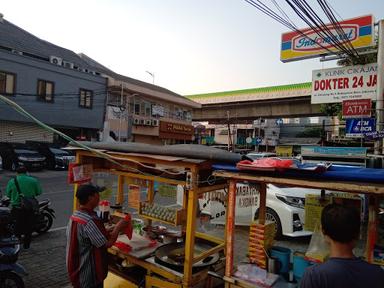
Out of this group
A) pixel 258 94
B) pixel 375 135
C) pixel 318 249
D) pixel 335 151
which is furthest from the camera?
pixel 258 94

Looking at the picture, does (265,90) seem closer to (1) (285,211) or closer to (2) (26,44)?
(2) (26,44)

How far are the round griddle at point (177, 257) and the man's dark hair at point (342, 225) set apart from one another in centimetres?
251

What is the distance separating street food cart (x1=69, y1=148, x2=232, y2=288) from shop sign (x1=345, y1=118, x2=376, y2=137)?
25.1ft

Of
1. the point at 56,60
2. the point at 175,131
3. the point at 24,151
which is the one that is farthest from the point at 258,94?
the point at 24,151

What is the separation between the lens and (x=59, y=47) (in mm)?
32188

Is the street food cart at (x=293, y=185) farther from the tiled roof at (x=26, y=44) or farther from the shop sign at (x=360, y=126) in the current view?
the tiled roof at (x=26, y=44)

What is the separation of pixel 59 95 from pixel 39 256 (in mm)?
21954

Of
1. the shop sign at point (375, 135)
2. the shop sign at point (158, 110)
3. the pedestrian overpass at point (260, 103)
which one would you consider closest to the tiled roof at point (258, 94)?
the pedestrian overpass at point (260, 103)

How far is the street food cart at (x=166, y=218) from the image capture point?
392cm

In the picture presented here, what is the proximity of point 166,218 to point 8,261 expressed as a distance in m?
2.21

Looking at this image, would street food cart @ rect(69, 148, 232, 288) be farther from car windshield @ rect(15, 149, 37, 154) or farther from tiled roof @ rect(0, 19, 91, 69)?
tiled roof @ rect(0, 19, 91, 69)

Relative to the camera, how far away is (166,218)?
4625mm

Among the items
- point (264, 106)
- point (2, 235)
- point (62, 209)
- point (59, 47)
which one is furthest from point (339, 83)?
point (59, 47)

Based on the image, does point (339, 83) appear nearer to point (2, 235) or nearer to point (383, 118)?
point (383, 118)
